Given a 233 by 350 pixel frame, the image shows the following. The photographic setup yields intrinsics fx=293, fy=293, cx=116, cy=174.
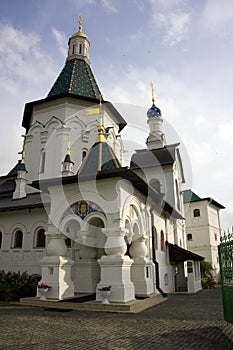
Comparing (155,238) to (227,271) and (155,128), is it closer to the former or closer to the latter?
(227,271)

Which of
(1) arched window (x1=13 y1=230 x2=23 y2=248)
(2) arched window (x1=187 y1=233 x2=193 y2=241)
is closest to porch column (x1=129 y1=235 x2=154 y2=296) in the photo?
(1) arched window (x1=13 y1=230 x2=23 y2=248)

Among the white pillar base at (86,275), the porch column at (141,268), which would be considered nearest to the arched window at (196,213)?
Result: the porch column at (141,268)

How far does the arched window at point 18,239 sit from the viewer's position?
49.5 feet

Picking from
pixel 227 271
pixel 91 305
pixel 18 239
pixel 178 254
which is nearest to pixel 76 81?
pixel 18 239

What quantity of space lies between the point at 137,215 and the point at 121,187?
2.23 metres

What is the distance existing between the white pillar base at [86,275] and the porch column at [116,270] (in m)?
2.64

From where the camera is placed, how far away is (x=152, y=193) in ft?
42.4

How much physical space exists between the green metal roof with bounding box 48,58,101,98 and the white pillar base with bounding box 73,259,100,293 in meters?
12.4

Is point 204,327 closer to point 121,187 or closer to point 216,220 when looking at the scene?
point 121,187

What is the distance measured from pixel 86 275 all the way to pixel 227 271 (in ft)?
24.5

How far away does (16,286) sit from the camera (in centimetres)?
1164

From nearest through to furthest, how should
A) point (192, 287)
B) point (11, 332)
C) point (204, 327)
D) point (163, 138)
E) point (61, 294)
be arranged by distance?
point (11, 332), point (204, 327), point (61, 294), point (192, 287), point (163, 138)

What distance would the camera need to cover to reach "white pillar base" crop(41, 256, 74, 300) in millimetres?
10172

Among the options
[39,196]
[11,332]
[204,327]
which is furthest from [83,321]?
[39,196]
